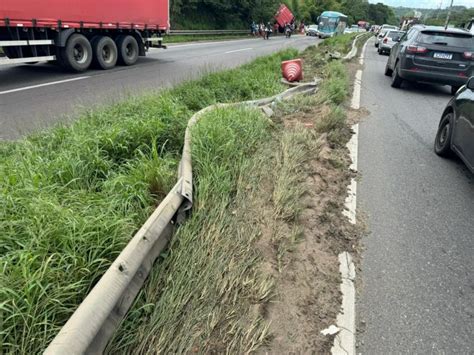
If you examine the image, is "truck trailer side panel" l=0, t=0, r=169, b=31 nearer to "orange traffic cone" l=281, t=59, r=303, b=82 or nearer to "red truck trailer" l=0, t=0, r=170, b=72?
"red truck trailer" l=0, t=0, r=170, b=72

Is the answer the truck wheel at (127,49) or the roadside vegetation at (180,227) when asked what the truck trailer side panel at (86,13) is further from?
the roadside vegetation at (180,227)

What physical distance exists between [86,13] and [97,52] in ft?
3.82

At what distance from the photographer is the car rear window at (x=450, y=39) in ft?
31.9

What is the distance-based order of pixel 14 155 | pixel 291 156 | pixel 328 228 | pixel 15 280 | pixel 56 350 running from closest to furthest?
pixel 56 350, pixel 15 280, pixel 328 228, pixel 14 155, pixel 291 156

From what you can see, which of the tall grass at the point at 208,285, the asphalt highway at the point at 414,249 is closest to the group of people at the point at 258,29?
the asphalt highway at the point at 414,249

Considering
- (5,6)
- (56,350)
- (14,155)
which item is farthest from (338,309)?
(5,6)

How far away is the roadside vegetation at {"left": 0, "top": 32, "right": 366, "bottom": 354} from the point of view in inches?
85.1

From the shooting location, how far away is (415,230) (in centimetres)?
368

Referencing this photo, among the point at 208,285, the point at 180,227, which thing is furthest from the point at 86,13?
the point at 208,285

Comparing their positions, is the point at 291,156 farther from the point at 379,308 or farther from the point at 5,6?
the point at 5,6

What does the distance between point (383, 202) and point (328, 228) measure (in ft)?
3.44

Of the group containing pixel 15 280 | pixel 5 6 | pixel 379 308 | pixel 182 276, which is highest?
pixel 5 6

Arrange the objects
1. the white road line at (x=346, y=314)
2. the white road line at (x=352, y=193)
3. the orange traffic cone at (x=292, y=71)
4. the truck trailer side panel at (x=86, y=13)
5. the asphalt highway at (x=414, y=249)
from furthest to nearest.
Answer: the orange traffic cone at (x=292, y=71) < the truck trailer side panel at (x=86, y=13) < the white road line at (x=352, y=193) < the asphalt highway at (x=414, y=249) < the white road line at (x=346, y=314)

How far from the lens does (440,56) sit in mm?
9719
